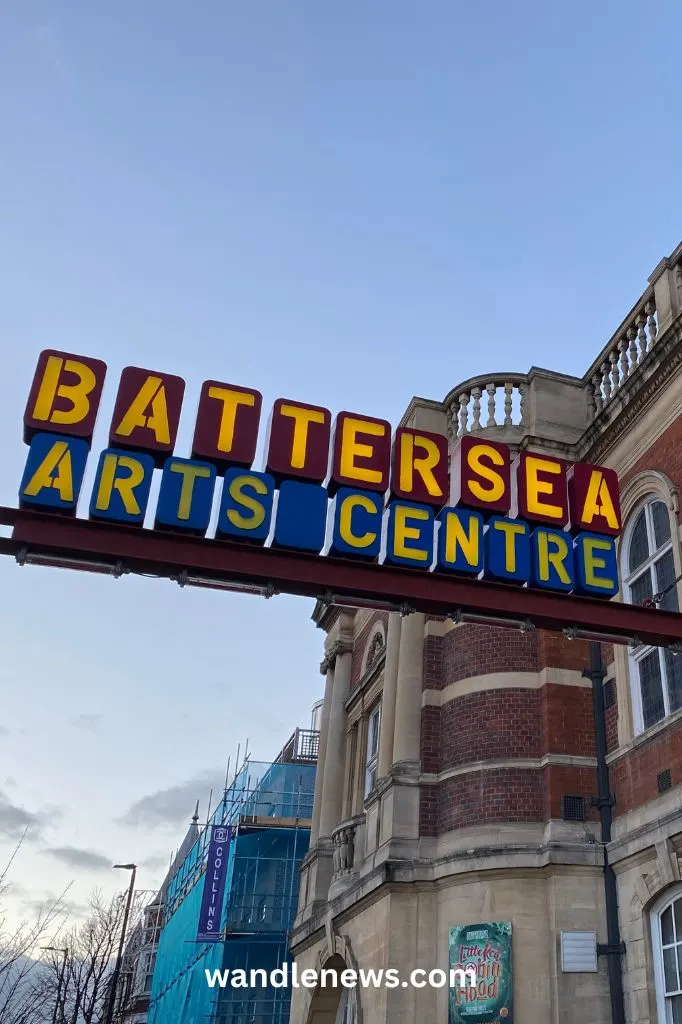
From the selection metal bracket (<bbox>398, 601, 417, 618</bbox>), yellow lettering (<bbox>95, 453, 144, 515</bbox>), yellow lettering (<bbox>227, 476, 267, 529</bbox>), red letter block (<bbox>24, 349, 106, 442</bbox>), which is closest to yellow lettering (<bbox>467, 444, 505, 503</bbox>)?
metal bracket (<bbox>398, 601, 417, 618</bbox>)

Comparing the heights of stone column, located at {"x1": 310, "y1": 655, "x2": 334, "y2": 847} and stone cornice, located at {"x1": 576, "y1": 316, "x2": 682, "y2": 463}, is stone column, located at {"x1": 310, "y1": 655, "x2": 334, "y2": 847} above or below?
below

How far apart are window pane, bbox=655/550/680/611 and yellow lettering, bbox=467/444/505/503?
12.2 ft

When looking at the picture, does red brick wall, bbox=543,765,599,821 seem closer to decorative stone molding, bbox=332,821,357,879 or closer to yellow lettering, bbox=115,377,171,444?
decorative stone molding, bbox=332,821,357,879

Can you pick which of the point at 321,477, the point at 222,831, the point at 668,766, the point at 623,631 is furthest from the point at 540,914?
the point at 222,831

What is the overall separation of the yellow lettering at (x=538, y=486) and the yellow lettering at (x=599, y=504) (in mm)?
393

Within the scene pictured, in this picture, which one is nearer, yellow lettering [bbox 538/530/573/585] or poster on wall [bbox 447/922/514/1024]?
yellow lettering [bbox 538/530/573/585]

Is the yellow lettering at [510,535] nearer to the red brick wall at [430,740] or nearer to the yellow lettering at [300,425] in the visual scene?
the yellow lettering at [300,425]

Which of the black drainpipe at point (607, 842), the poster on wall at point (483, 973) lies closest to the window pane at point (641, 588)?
the black drainpipe at point (607, 842)

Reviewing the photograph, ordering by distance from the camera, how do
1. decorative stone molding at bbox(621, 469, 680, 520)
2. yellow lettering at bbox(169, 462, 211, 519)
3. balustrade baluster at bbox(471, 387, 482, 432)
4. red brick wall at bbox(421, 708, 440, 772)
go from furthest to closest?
balustrade baluster at bbox(471, 387, 482, 432), red brick wall at bbox(421, 708, 440, 772), decorative stone molding at bbox(621, 469, 680, 520), yellow lettering at bbox(169, 462, 211, 519)

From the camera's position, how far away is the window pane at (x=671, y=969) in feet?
42.1

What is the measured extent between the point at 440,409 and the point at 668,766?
954 cm

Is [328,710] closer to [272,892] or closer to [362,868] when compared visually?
[362,868]

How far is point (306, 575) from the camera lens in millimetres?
10305

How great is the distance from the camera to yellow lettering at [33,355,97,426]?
36.2ft
